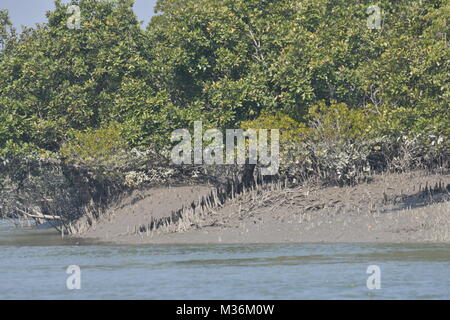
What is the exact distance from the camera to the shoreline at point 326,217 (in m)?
38.5

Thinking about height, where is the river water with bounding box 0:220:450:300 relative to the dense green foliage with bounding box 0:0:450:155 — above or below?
below

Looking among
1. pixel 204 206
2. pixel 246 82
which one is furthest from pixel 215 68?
pixel 204 206

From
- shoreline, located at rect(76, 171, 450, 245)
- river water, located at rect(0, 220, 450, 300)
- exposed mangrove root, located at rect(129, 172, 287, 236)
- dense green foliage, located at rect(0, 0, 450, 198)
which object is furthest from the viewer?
exposed mangrove root, located at rect(129, 172, 287, 236)

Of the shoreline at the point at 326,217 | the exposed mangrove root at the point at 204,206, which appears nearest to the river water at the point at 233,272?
the shoreline at the point at 326,217

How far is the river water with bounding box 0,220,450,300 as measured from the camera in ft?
89.8

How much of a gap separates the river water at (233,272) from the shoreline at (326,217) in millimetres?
1598

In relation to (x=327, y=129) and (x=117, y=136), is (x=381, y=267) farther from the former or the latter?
(x=117, y=136)

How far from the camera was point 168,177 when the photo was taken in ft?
165

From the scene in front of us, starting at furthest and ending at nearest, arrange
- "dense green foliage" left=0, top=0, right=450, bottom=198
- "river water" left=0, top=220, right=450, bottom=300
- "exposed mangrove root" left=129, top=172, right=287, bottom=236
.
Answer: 1. "exposed mangrove root" left=129, top=172, right=287, bottom=236
2. "dense green foliage" left=0, top=0, right=450, bottom=198
3. "river water" left=0, top=220, right=450, bottom=300

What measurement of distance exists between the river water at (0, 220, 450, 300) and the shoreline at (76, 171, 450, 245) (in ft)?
5.24

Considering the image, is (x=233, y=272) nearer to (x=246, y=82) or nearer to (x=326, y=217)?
(x=326, y=217)

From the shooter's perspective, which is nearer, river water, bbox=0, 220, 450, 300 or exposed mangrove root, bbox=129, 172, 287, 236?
river water, bbox=0, 220, 450, 300

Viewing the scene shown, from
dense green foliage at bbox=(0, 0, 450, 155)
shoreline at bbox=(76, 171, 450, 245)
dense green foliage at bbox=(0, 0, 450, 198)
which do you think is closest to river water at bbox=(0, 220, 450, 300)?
shoreline at bbox=(76, 171, 450, 245)

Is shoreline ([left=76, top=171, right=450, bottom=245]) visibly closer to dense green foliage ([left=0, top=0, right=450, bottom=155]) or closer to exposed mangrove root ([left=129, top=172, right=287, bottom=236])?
exposed mangrove root ([left=129, top=172, right=287, bottom=236])
